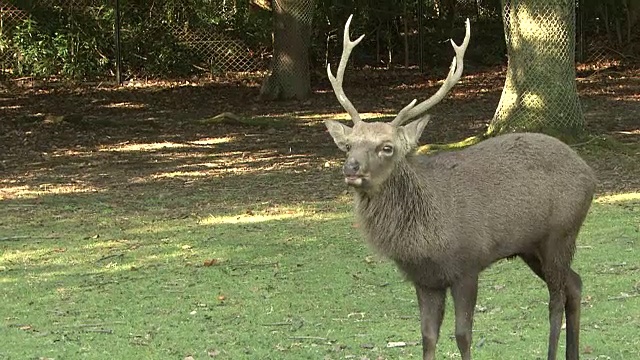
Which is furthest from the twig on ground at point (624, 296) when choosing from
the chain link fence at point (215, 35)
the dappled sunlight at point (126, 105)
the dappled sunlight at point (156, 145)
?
the chain link fence at point (215, 35)

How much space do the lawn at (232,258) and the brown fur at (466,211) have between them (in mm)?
639

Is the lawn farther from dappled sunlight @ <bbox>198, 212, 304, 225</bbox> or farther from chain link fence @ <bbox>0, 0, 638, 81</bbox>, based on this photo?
chain link fence @ <bbox>0, 0, 638, 81</bbox>

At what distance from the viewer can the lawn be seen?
7.68 meters

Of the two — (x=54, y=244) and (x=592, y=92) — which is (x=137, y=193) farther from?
(x=592, y=92)

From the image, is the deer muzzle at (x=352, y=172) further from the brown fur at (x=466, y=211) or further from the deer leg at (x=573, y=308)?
the deer leg at (x=573, y=308)

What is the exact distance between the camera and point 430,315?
6680 mm

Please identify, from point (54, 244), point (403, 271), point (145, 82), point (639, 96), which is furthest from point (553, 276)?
point (145, 82)

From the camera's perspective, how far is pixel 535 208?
6.85 metres

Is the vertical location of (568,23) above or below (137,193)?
above

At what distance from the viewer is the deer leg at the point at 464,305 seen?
653 cm

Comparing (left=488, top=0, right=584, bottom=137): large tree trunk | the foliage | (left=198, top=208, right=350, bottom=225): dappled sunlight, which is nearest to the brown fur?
(left=198, top=208, right=350, bottom=225): dappled sunlight

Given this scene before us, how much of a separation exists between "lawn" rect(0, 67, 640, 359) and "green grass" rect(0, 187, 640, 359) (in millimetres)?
22

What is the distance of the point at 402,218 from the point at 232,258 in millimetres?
3836

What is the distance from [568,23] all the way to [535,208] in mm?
8698
